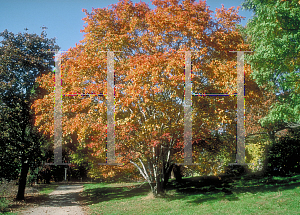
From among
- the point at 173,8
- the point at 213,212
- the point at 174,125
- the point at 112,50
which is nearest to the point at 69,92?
the point at 112,50

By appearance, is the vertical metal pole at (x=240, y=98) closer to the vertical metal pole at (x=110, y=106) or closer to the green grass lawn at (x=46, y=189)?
the vertical metal pole at (x=110, y=106)

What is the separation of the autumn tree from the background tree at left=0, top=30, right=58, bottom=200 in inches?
83.0

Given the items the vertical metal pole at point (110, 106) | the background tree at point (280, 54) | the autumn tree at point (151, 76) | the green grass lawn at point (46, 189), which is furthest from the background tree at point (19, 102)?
the background tree at point (280, 54)

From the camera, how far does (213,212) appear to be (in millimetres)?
8375

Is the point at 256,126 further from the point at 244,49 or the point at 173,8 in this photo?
the point at 173,8

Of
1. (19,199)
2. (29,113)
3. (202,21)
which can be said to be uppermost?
(202,21)

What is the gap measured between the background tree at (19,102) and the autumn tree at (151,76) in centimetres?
211

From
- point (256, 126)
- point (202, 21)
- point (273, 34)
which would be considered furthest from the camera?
point (256, 126)

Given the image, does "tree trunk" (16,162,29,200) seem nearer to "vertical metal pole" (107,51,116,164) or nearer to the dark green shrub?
"vertical metal pole" (107,51,116,164)

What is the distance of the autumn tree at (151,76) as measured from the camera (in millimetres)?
9492

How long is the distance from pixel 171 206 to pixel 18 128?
863 centimetres

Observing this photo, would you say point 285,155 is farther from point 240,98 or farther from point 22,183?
point 22,183

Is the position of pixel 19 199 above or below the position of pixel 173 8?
below

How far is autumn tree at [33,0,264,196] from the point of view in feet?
31.1
